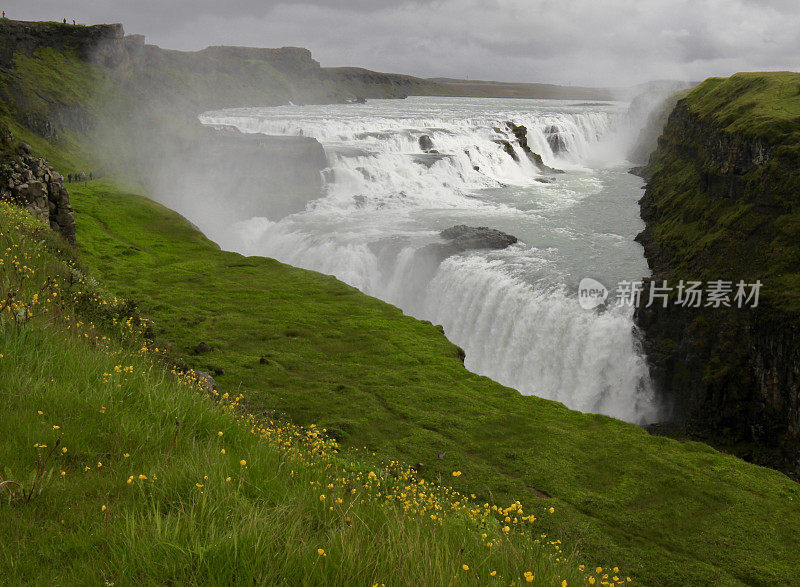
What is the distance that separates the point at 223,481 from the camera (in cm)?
381

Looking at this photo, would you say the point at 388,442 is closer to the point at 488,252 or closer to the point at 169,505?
the point at 169,505

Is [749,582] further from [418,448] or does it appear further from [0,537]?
[0,537]

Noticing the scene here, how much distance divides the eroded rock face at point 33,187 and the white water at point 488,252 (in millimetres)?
14602

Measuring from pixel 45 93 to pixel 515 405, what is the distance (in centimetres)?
5820

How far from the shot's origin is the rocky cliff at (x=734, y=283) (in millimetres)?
19156

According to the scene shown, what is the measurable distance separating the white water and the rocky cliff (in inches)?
56.8

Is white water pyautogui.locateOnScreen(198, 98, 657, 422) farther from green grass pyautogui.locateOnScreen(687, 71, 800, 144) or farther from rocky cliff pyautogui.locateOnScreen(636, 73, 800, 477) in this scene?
green grass pyautogui.locateOnScreen(687, 71, 800, 144)

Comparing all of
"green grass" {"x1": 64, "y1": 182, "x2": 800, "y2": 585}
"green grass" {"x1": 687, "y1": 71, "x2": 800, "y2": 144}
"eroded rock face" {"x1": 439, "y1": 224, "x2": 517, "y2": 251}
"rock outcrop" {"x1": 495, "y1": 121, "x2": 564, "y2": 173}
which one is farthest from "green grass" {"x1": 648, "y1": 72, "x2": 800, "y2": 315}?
"rock outcrop" {"x1": 495, "y1": 121, "x2": 564, "y2": 173}

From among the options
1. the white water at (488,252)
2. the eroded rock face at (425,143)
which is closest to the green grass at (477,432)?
the white water at (488,252)

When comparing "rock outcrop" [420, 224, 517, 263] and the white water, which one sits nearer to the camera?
the white water

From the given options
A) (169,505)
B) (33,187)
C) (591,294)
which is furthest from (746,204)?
(169,505)

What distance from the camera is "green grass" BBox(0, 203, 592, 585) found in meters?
Answer: 3.06

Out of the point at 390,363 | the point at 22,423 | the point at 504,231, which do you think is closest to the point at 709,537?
the point at 390,363

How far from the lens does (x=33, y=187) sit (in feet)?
61.1
